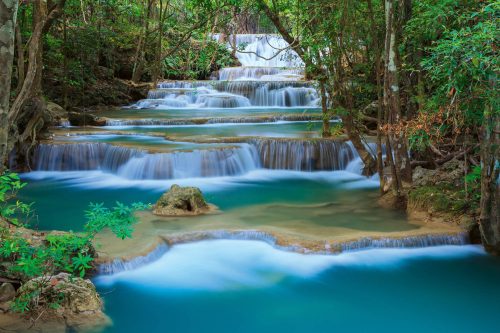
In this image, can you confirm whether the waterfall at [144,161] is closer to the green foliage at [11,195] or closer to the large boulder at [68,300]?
the green foliage at [11,195]

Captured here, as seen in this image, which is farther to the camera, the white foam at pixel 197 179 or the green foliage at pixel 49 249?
the white foam at pixel 197 179

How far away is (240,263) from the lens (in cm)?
652

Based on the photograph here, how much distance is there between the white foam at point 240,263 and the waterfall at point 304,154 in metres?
5.20

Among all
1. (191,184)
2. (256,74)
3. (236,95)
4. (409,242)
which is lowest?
(409,242)

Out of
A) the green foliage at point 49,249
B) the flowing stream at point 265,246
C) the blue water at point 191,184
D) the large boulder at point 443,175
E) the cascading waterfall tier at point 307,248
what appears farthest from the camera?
the blue water at point 191,184

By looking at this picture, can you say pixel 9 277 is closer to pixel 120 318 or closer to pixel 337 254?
pixel 120 318

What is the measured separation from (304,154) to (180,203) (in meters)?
4.60

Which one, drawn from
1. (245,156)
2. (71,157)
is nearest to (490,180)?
(245,156)

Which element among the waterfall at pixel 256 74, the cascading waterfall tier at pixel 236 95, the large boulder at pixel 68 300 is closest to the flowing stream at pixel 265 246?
the large boulder at pixel 68 300

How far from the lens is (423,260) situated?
6.65 meters

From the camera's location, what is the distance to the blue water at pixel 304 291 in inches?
208

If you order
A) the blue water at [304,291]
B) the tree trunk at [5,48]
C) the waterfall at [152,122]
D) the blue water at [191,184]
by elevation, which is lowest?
the blue water at [304,291]

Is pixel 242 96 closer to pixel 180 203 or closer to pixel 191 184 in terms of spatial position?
pixel 191 184

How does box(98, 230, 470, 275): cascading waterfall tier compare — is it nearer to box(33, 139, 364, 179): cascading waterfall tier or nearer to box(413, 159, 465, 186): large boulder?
box(413, 159, 465, 186): large boulder
